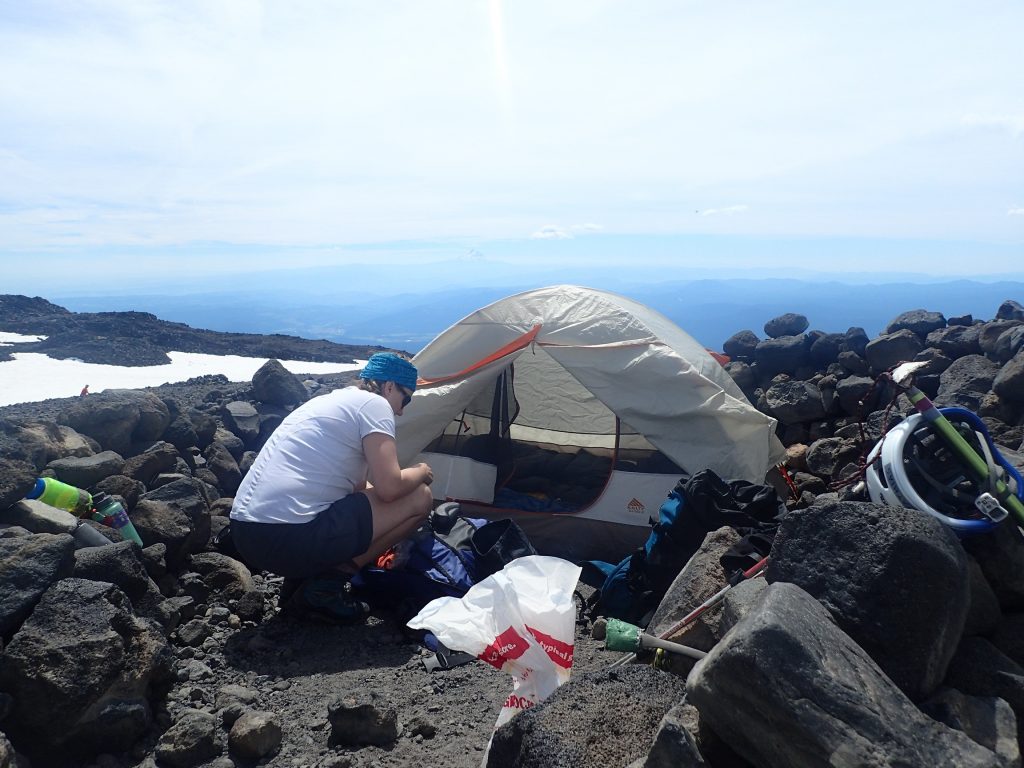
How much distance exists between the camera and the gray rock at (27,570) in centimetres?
343

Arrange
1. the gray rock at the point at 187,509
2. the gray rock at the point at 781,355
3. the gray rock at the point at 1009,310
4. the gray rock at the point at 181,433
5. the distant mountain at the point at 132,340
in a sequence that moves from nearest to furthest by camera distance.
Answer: the gray rock at the point at 187,509, the gray rock at the point at 181,433, the gray rock at the point at 1009,310, the gray rock at the point at 781,355, the distant mountain at the point at 132,340

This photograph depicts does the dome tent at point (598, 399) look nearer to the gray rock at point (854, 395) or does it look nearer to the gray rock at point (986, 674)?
the gray rock at point (854, 395)

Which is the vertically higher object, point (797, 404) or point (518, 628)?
point (518, 628)

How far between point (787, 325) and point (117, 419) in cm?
965

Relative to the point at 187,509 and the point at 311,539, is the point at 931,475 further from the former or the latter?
the point at 187,509

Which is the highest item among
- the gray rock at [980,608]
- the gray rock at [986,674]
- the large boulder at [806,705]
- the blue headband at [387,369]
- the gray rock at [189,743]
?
the blue headband at [387,369]

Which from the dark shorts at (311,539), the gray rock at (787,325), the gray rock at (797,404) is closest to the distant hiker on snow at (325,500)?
the dark shorts at (311,539)

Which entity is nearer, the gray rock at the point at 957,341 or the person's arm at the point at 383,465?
the person's arm at the point at 383,465

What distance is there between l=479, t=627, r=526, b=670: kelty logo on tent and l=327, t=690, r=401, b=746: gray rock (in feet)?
1.86

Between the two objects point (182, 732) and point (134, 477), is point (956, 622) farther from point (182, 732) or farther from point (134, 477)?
point (134, 477)

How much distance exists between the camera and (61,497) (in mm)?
4938

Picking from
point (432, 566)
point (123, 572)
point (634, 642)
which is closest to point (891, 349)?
point (432, 566)

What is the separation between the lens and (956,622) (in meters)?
2.91

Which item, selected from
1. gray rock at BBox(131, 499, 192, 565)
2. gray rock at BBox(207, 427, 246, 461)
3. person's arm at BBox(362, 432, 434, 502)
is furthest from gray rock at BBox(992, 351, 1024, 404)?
gray rock at BBox(207, 427, 246, 461)
